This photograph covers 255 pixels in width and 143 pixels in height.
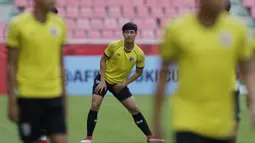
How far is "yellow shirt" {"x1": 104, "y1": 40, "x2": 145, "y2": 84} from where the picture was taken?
1012cm

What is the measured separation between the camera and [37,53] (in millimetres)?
6102

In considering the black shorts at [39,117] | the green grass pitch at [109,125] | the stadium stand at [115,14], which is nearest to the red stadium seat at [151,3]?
the stadium stand at [115,14]

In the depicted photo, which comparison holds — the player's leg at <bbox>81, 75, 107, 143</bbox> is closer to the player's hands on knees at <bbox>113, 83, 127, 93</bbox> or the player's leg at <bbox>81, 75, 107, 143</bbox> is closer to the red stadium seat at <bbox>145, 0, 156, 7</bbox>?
the player's hands on knees at <bbox>113, 83, 127, 93</bbox>

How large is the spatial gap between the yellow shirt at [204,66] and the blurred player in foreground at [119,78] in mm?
5014

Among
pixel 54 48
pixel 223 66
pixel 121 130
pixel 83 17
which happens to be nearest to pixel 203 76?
pixel 223 66

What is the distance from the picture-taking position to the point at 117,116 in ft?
42.3

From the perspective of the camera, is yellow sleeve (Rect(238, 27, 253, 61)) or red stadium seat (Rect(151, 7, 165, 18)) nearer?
yellow sleeve (Rect(238, 27, 253, 61))

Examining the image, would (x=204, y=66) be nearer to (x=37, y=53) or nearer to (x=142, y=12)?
(x=37, y=53)

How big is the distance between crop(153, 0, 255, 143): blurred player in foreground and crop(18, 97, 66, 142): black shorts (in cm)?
158

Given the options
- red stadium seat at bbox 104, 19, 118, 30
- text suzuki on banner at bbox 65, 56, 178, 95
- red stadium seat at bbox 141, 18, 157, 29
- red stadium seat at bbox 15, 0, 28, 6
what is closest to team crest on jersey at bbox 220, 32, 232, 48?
text suzuki on banner at bbox 65, 56, 178, 95

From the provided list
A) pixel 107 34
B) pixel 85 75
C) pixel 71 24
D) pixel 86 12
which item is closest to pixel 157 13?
pixel 107 34

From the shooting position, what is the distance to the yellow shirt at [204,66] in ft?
15.6

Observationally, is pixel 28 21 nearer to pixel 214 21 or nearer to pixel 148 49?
pixel 214 21

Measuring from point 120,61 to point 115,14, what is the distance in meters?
10.5
